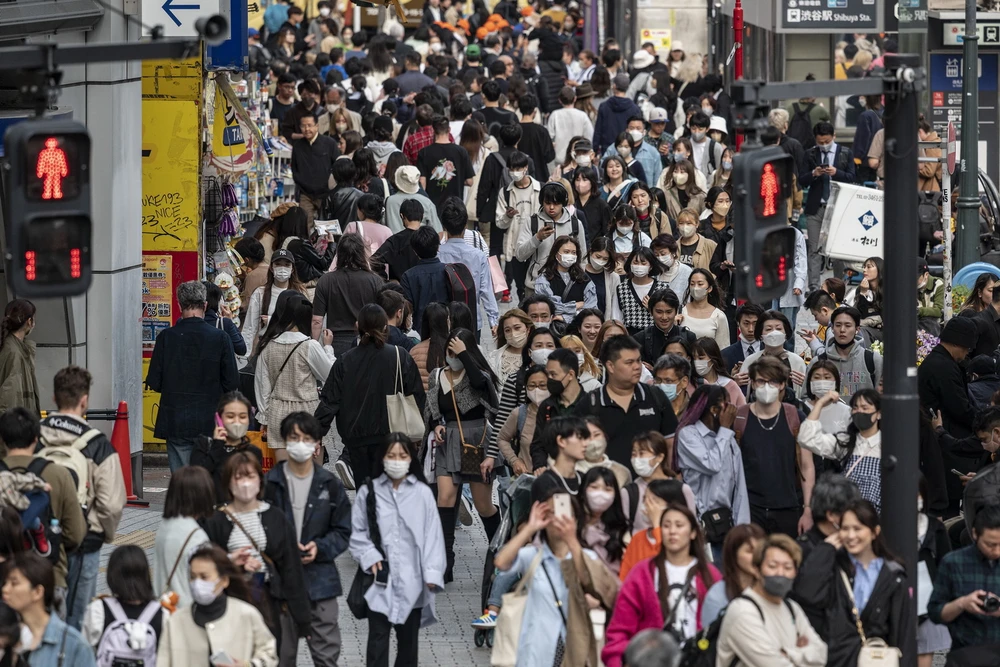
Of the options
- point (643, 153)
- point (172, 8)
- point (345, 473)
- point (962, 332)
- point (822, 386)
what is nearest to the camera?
point (822, 386)

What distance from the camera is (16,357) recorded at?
12.0 m

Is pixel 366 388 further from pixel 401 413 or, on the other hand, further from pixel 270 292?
pixel 270 292

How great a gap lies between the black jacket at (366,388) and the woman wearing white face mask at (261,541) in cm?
243

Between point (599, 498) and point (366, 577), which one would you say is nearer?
point (599, 498)

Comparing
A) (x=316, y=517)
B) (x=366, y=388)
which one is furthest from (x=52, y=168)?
(x=366, y=388)

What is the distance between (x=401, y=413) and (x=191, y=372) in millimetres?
1874

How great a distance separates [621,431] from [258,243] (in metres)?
5.63

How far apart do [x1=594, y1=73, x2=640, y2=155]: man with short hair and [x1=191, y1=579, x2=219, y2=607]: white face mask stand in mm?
15746

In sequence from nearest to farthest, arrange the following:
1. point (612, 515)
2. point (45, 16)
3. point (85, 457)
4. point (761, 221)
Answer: point (761, 221)
point (612, 515)
point (85, 457)
point (45, 16)

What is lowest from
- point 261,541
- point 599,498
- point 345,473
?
point 345,473

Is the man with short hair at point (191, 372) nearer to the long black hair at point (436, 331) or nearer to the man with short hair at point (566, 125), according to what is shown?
the long black hair at point (436, 331)

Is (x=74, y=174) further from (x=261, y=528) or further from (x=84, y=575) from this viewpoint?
(x=84, y=575)

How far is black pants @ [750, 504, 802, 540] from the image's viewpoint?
10445 mm

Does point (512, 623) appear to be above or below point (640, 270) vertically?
below
